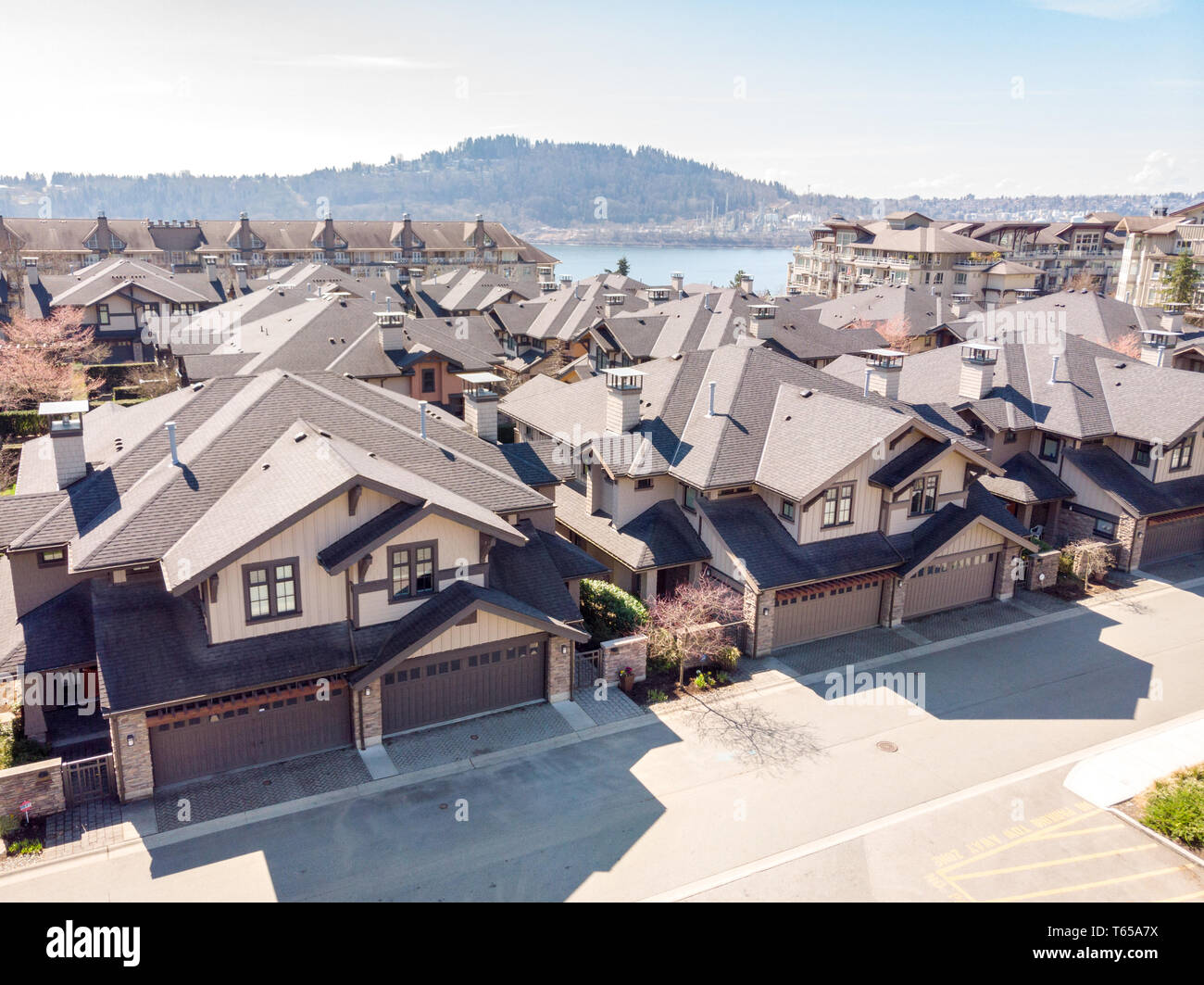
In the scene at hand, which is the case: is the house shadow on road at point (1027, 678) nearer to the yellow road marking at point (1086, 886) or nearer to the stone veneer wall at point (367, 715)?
the yellow road marking at point (1086, 886)

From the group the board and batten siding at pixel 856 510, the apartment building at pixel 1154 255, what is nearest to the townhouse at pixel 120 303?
the board and batten siding at pixel 856 510

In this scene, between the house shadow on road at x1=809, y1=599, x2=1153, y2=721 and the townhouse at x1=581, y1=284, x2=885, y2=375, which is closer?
the house shadow on road at x1=809, y1=599, x2=1153, y2=721

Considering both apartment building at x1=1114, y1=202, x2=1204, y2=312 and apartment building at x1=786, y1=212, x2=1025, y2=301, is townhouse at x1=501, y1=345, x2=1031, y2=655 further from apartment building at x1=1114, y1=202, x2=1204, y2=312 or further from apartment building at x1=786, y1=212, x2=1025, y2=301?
apartment building at x1=1114, y1=202, x2=1204, y2=312

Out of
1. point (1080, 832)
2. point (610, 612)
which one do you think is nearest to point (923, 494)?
point (610, 612)

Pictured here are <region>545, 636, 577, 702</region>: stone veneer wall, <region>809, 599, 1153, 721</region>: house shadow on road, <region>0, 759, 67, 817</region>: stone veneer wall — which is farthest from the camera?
<region>809, 599, 1153, 721</region>: house shadow on road

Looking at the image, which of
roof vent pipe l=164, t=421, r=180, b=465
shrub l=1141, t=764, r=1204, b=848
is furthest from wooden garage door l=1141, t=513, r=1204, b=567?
roof vent pipe l=164, t=421, r=180, b=465
